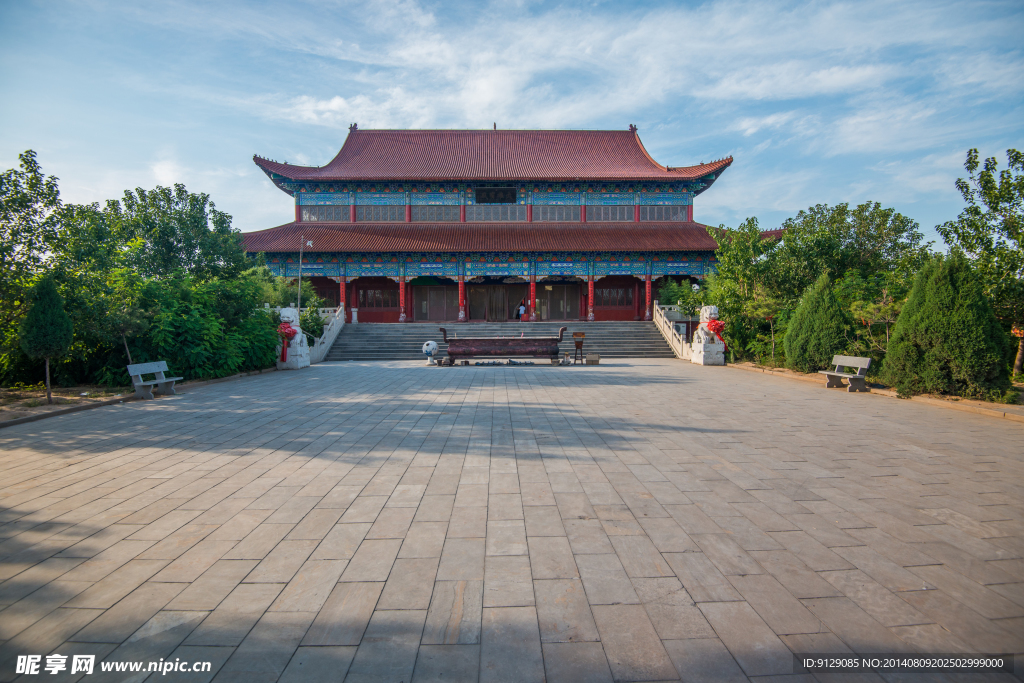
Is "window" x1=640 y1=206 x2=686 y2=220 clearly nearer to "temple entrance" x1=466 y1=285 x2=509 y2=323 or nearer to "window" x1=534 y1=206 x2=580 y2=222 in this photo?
"window" x1=534 y1=206 x2=580 y2=222

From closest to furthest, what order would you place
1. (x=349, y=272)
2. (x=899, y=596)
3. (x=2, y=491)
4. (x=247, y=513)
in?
(x=899, y=596) < (x=247, y=513) < (x=2, y=491) < (x=349, y=272)

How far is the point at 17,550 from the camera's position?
9.52 feet

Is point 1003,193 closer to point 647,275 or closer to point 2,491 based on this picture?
point 2,491

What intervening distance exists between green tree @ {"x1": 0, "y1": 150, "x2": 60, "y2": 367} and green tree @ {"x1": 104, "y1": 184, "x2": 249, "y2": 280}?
8541 millimetres

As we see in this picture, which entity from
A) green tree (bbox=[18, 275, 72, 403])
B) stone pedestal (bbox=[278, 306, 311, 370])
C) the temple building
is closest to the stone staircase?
the temple building

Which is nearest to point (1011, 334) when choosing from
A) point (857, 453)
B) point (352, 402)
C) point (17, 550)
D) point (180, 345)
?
point (857, 453)

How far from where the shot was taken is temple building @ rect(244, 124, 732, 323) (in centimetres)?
2491

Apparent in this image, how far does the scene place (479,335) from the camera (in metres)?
21.6

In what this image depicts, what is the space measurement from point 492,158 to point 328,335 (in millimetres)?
15408

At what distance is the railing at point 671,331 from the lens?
18.8m

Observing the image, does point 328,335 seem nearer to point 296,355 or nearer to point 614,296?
point 296,355

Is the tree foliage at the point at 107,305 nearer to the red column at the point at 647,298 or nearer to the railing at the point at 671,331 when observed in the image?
the railing at the point at 671,331

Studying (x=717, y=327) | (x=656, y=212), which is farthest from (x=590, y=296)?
(x=717, y=327)

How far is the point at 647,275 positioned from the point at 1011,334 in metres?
15.7
